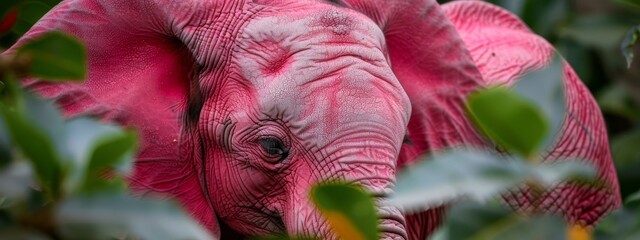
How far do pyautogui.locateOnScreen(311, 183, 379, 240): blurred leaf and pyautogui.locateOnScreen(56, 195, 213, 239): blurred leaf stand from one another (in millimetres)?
152

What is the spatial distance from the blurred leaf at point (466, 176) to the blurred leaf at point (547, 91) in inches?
2.4

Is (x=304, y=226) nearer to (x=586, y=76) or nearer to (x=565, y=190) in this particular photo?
(x=565, y=190)

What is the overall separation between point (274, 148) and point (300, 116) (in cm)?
11

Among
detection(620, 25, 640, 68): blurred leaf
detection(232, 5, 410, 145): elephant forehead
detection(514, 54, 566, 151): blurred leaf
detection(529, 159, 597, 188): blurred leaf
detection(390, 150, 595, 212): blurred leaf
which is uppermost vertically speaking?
detection(514, 54, 566, 151): blurred leaf

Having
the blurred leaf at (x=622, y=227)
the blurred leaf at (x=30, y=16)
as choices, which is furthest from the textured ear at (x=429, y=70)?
the blurred leaf at (x=622, y=227)

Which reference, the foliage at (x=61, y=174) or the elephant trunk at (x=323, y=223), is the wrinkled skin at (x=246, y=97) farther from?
the foliage at (x=61, y=174)

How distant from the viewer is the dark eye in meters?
3.07

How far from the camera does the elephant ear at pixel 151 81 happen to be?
10.2ft

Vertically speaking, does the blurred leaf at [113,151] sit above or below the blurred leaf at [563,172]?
below

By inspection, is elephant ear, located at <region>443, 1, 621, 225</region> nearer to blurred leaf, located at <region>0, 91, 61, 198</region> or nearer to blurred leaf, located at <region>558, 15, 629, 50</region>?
blurred leaf, located at <region>558, 15, 629, 50</region>

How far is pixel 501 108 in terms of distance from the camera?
1507 mm

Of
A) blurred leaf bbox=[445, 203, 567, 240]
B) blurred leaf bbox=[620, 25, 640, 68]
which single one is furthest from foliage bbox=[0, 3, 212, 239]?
blurred leaf bbox=[620, 25, 640, 68]

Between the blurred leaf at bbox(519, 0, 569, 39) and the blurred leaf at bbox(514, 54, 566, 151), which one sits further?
the blurred leaf at bbox(519, 0, 569, 39)

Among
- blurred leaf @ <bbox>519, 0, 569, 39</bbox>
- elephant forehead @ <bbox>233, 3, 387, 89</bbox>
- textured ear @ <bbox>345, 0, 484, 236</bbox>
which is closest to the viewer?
elephant forehead @ <bbox>233, 3, 387, 89</bbox>
